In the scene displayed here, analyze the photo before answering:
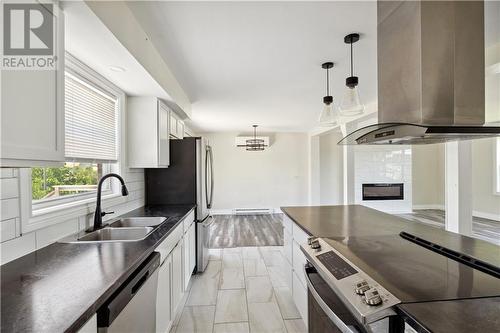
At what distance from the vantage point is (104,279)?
1045 mm

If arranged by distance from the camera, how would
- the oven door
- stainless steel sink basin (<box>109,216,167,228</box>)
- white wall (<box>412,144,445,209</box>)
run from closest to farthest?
the oven door, stainless steel sink basin (<box>109,216,167,228</box>), white wall (<box>412,144,445,209</box>)

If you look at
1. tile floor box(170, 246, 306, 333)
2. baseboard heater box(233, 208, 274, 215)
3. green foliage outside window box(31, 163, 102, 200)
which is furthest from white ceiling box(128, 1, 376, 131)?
baseboard heater box(233, 208, 274, 215)

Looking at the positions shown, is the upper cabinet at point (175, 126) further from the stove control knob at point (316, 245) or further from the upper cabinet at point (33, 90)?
the stove control knob at point (316, 245)

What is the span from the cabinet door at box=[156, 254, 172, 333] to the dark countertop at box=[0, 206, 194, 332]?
376 millimetres

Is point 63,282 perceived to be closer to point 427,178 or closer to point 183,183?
point 183,183

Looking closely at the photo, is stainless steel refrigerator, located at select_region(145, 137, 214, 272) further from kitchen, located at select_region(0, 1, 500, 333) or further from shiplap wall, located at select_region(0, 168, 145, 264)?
shiplap wall, located at select_region(0, 168, 145, 264)

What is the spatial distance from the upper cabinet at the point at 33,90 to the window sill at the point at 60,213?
554 mm

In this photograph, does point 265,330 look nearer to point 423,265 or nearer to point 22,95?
point 423,265

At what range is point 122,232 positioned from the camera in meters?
2.03

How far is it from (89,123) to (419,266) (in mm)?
2473

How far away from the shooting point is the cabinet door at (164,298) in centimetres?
173

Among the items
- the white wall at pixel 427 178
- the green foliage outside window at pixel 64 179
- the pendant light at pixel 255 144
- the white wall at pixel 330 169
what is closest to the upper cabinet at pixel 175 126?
the green foliage outside window at pixel 64 179

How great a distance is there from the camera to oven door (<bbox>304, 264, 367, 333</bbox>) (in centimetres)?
96

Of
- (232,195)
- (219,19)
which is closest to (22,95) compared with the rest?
(219,19)
